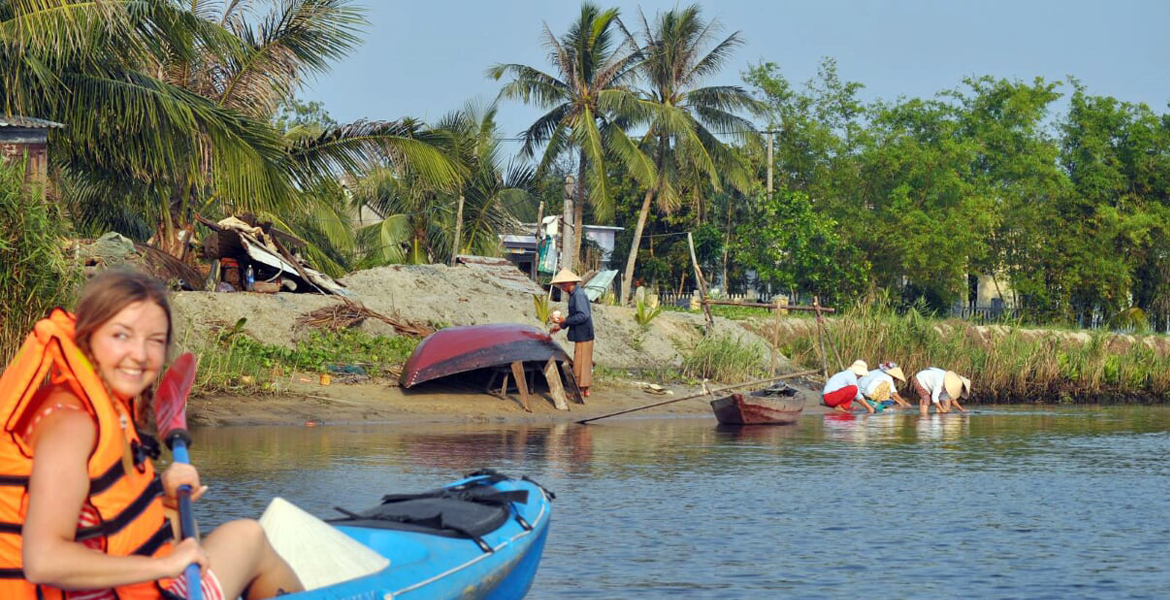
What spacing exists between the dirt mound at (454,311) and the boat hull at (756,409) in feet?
15.7

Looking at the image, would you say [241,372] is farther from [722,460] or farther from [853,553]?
[853,553]

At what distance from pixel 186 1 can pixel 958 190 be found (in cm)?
3108

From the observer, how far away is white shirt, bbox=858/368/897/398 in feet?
85.8

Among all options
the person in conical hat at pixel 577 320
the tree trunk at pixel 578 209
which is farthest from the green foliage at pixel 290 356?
the tree trunk at pixel 578 209

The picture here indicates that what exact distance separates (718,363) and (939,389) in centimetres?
460

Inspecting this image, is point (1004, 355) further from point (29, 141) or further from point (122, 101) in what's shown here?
point (29, 141)

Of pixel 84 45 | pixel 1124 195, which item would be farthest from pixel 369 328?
pixel 1124 195

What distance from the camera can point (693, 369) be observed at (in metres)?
26.3

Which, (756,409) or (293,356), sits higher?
(293,356)

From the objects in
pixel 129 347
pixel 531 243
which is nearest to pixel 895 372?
pixel 531 243

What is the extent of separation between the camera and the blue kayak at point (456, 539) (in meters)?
5.90

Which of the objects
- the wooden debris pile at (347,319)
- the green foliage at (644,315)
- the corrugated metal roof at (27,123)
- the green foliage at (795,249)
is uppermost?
the green foliage at (795,249)

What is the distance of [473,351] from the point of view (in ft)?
67.3

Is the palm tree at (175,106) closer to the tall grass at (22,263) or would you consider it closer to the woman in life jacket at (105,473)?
the tall grass at (22,263)
